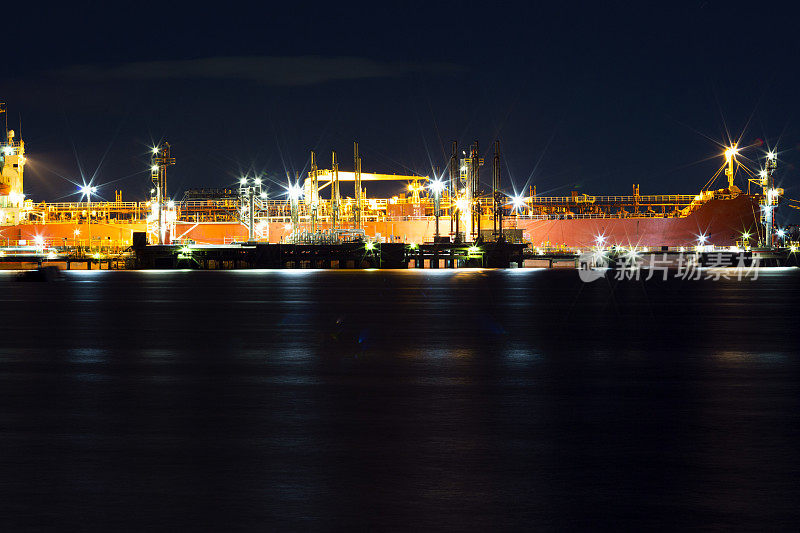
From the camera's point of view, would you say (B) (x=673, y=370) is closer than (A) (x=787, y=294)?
Yes

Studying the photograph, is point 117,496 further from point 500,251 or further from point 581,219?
point 581,219

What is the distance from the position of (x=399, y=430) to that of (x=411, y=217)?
376 ft

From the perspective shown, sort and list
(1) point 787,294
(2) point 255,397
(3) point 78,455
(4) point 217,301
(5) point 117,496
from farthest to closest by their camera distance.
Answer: (1) point 787,294 < (4) point 217,301 < (2) point 255,397 < (3) point 78,455 < (5) point 117,496

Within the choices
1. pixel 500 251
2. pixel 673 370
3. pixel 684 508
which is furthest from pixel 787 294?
pixel 500 251

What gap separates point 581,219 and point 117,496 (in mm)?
113901

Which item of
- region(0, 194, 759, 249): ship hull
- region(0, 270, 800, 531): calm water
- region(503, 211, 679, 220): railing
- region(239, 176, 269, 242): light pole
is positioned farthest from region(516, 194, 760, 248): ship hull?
region(0, 270, 800, 531): calm water

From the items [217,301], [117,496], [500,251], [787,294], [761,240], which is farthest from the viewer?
[761,240]

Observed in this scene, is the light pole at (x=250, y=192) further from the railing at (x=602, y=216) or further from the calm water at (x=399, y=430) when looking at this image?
the calm water at (x=399, y=430)

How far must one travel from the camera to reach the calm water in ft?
22.3

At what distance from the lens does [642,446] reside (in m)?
8.80

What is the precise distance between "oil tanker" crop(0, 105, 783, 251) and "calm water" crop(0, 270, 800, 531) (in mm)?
87667

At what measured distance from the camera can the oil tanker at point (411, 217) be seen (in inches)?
4338

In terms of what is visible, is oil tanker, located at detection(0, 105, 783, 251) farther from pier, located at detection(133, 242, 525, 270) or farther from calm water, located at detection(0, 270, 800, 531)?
calm water, located at detection(0, 270, 800, 531)

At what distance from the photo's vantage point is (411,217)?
124 m
